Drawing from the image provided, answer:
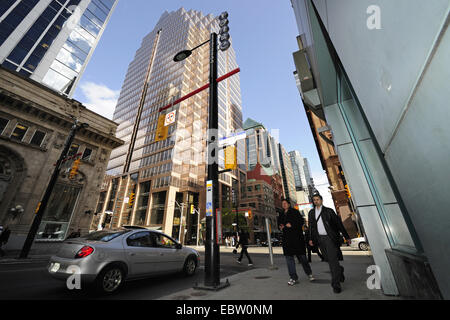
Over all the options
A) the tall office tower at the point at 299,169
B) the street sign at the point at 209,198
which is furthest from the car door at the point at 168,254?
the tall office tower at the point at 299,169

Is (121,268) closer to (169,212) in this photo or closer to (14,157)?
(14,157)

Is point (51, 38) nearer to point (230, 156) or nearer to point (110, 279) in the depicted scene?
point (230, 156)

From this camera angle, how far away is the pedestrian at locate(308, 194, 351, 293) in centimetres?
374

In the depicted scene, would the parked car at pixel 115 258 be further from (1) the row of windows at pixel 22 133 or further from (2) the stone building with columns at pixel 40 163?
(1) the row of windows at pixel 22 133

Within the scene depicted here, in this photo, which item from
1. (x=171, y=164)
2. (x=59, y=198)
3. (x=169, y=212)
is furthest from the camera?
(x=171, y=164)

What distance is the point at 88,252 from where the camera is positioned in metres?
4.24

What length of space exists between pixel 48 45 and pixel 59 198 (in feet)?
130

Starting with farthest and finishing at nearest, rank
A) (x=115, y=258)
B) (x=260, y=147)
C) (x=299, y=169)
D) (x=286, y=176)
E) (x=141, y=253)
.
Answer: (x=299, y=169), (x=286, y=176), (x=260, y=147), (x=141, y=253), (x=115, y=258)

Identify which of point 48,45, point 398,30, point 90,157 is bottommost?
point 398,30

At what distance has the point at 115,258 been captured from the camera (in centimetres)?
455

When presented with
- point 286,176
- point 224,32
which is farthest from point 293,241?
point 286,176

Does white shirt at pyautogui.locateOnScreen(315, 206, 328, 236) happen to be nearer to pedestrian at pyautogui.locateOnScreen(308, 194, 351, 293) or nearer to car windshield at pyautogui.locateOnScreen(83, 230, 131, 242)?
pedestrian at pyautogui.locateOnScreen(308, 194, 351, 293)

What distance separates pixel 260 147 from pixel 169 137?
5630cm
